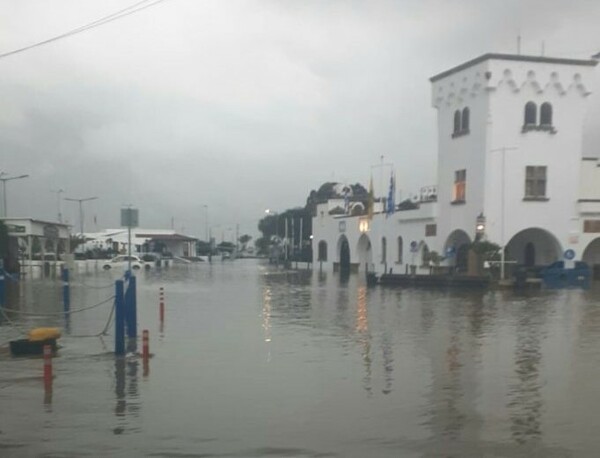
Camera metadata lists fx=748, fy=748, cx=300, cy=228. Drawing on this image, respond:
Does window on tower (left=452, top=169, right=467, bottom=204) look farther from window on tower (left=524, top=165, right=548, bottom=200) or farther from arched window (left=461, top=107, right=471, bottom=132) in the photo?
window on tower (left=524, top=165, right=548, bottom=200)

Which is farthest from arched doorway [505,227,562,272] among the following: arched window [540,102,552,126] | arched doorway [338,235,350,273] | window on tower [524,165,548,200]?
arched doorway [338,235,350,273]

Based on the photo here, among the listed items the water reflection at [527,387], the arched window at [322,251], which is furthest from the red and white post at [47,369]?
the arched window at [322,251]

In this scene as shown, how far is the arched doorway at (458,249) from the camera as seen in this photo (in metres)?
49.6

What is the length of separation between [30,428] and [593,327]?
15851 mm

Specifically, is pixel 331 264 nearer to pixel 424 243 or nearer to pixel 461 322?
pixel 424 243

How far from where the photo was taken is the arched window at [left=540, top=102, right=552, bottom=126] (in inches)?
1902

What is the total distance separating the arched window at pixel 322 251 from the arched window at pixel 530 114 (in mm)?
37043

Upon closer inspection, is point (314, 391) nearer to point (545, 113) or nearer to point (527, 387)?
point (527, 387)

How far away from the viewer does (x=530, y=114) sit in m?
48.3

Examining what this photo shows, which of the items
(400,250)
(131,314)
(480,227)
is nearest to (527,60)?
(480,227)

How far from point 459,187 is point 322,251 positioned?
3413 centimetres

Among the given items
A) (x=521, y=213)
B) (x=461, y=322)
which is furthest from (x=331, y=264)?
(x=461, y=322)

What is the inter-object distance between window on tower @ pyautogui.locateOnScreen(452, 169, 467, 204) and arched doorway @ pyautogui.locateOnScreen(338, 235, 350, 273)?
82.4ft

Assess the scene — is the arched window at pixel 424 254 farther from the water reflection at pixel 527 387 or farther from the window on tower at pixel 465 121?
the water reflection at pixel 527 387
